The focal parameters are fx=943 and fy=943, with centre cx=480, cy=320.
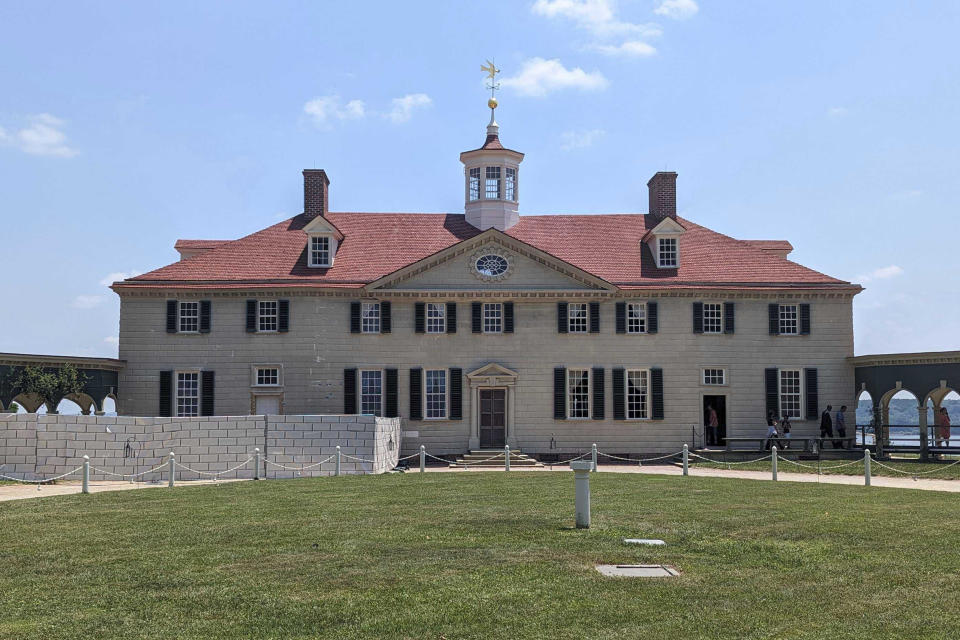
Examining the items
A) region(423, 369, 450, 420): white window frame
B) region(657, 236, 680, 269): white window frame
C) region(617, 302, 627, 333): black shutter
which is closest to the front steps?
region(423, 369, 450, 420): white window frame

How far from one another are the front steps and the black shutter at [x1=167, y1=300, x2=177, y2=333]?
11176 mm

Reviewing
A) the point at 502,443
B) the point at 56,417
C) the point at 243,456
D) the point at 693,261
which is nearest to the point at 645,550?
the point at 243,456

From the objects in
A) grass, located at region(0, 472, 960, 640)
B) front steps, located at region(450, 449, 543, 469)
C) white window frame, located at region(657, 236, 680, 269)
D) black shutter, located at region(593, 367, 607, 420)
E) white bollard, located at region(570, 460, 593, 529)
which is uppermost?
white window frame, located at region(657, 236, 680, 269)

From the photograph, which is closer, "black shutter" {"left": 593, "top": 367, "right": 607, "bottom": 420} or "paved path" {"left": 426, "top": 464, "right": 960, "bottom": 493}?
"paved path" {"left": 426, "top": 464, "right": 960, "bottom": 493}

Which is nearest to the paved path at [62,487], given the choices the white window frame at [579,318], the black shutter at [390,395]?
the black shutter at [390,395]

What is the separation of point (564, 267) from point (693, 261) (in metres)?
5.71

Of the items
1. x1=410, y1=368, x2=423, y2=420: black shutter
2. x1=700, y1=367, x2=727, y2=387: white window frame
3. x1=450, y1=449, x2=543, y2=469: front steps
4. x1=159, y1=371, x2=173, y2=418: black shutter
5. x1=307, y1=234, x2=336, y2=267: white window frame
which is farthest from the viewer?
x1=307, y1=234, x2=336, y2=267: white window frame

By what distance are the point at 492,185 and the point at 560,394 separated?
9391mm

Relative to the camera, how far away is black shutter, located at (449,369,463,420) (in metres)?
33.8

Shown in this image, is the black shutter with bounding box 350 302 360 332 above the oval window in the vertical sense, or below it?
below

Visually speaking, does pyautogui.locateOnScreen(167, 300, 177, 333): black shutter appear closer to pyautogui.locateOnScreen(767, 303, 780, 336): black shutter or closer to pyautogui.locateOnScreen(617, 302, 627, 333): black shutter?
pyautogui.locateOnScreen(617, 302, 627, 333): black shutter

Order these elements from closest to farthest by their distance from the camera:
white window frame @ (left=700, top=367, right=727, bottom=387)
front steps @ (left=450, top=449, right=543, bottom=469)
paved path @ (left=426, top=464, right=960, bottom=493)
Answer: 1. paved path @ (left=426, top=464, right=960, bottom=493)
2. front steps @ (left=450, top=449, right=543, bottom=469)
3. white window frame @ (left=700, top=367, right=727, bottom=387)

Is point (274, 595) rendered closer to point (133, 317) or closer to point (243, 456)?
point (243, 456)

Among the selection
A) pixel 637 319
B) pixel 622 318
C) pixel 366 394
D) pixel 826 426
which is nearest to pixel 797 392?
pixel 826 426
